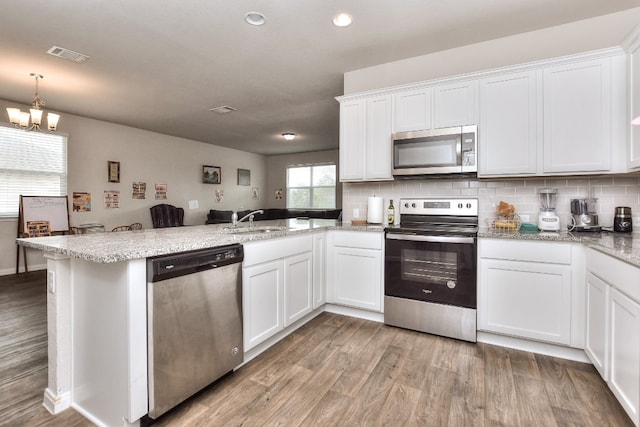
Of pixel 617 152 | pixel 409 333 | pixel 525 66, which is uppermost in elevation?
pixel 525 66

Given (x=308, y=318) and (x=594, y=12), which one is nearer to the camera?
(x=594, y=12)

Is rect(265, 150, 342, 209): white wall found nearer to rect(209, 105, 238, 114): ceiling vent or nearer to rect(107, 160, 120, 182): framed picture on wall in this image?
rect(209, 105, 238, 114): ceiling vent

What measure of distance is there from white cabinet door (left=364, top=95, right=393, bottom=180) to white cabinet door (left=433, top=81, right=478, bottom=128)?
46cm

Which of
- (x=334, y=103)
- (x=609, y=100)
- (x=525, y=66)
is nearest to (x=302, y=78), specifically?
(x=334, y=103)

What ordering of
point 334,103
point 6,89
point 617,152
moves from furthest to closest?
point 334,103
point 6,89
point 617,152

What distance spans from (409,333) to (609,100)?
2.35 meters

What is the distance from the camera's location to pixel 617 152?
7.54ft

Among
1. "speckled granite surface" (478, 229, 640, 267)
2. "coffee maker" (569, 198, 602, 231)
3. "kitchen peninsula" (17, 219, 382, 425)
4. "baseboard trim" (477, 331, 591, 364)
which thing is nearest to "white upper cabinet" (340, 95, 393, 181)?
"speckled granite surface" (478, 229, 640, 267)

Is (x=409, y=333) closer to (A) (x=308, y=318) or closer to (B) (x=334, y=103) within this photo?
(A) (x=308, y=318)

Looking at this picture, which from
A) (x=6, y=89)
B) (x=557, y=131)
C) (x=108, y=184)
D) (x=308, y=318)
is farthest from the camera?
(x=108, y=184)

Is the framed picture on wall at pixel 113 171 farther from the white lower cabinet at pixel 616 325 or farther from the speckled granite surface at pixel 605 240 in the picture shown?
the white lower cabinet at pixel 616 325

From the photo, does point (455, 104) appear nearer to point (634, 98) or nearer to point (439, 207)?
point (439, 207)

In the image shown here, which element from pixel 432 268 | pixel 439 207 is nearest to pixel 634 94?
pixel 439 207

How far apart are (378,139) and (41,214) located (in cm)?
524
